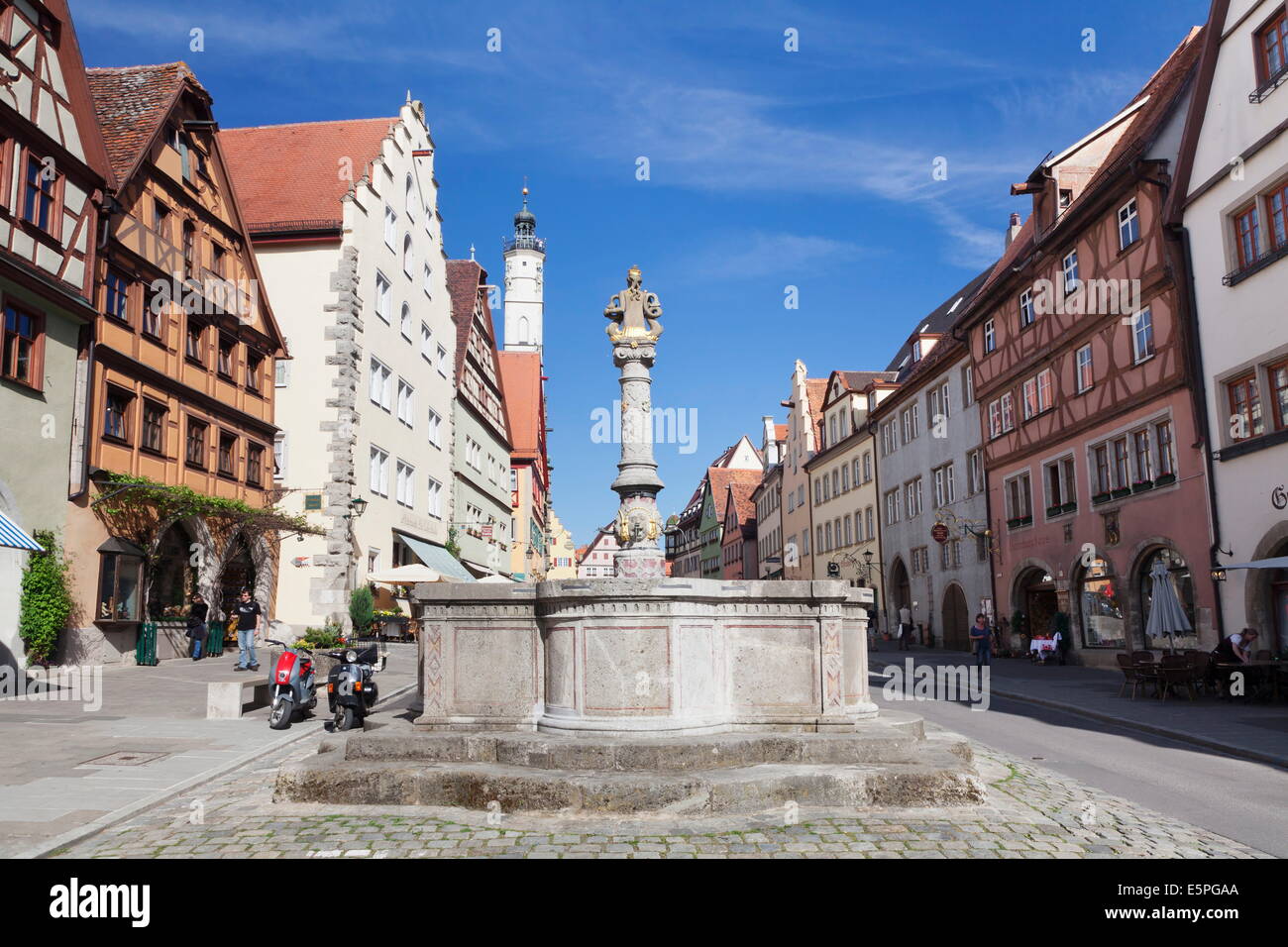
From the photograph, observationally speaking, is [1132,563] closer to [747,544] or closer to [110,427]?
[110,427]

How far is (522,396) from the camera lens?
60.6 meters

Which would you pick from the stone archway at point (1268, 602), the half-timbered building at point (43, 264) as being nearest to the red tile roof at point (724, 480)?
the stone archway at point (1268, 602)

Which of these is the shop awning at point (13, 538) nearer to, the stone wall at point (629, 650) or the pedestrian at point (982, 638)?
the stone wall at point (629, 650)

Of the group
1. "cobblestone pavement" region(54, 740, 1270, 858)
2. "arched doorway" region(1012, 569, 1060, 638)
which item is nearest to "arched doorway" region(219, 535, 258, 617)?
"cobblestone pavement" region(54, 740, 1270, 858)

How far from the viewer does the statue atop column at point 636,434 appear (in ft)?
34.0

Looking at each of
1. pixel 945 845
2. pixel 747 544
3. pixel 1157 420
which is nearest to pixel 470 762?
pixel 945 845

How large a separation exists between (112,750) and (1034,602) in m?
24.8

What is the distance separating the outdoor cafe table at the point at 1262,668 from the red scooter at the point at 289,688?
558 inches

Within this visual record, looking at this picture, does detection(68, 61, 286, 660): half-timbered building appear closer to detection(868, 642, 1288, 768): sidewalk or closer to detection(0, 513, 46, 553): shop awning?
detection(0, 513, 46, 553): shop awning

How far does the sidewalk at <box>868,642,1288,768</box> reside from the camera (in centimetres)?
1137

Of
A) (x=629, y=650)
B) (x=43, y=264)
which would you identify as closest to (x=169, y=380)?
(x=43, y=264)

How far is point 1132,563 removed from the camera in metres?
22.0

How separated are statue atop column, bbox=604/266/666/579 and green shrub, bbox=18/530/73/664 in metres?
11.7
